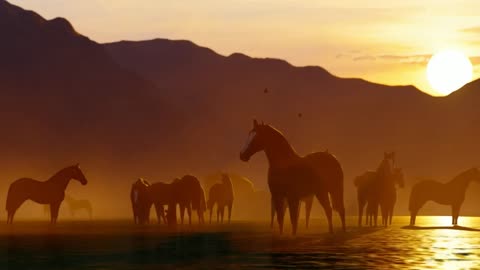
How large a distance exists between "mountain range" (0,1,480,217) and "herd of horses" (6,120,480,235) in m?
92.2

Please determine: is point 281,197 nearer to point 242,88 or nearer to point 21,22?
point 21,22

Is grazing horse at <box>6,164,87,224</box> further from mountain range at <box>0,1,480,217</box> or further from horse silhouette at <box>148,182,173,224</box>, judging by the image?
mountain range at <box>0,1,480,217</box>

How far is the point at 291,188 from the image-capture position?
1022 inches

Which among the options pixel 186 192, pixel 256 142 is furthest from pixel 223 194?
pixel 256 142

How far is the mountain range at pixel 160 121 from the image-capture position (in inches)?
5689

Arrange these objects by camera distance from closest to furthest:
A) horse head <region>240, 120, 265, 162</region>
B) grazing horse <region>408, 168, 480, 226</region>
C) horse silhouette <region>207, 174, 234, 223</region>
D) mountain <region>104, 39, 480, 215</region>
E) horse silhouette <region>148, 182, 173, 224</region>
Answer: horse head <region>240, 120, 265, 162</region> → grazing horse <region>408, 168, 480, 226</region> → horse silhouette <region>148, 182, 173, 224</region> → horse silhouette <region>207, 174, 234, 223</region> → mountain <region>104, 39, 480, 215</region>

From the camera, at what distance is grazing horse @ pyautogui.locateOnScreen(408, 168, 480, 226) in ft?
117

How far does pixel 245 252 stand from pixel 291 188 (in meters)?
5.29

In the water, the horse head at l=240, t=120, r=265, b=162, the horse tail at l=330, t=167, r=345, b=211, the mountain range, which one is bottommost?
the water

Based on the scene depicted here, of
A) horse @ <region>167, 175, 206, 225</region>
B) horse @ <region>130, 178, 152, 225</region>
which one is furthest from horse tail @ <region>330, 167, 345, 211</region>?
horse @ <region>130, 178, 152, 225</region>

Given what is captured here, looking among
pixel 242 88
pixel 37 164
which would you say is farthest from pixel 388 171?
pixel 242 88

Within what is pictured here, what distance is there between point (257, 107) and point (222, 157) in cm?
2396

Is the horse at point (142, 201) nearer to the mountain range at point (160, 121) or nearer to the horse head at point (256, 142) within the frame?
the horse head at point (256, 142)

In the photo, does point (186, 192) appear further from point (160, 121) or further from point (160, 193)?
point (160, 121)
